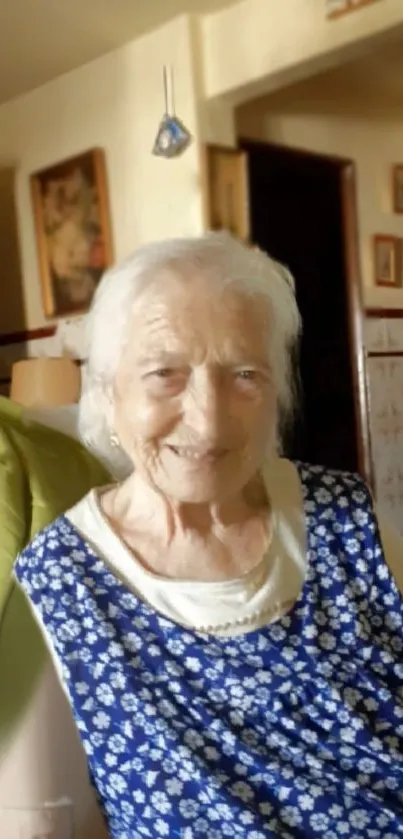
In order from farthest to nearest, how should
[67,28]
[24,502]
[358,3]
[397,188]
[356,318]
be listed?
[397,188] → [356,318] → [67,28] → [358,3] → [24,502]

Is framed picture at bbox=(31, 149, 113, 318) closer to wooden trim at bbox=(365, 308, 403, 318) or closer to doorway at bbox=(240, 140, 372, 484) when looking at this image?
doorway at bbox=(240, 140, 372, 484)

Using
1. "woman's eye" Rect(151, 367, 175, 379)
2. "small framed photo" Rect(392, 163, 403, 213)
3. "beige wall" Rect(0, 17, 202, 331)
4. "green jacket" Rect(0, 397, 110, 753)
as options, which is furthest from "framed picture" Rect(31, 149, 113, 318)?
"woman's eye" Rect(151, 367, 175, 379)

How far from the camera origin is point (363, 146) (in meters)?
3.54

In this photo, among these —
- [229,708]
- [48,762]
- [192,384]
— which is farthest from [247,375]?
[48,762]

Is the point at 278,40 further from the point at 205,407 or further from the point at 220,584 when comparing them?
the point at 220,584

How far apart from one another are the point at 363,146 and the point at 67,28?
118cm

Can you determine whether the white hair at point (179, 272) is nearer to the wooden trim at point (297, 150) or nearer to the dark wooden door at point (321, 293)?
the wooden trim at point (297, 150)

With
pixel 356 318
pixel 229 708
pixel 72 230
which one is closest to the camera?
pixel 229 708

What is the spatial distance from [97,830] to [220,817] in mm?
227

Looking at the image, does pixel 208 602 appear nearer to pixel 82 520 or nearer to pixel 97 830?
pixel 82 520

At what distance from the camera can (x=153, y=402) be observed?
3.73ft

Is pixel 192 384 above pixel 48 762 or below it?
above

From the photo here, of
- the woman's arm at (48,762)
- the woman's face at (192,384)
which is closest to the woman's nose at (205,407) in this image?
the woman's face at (192,384)

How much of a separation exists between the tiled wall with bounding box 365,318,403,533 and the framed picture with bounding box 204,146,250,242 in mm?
721
